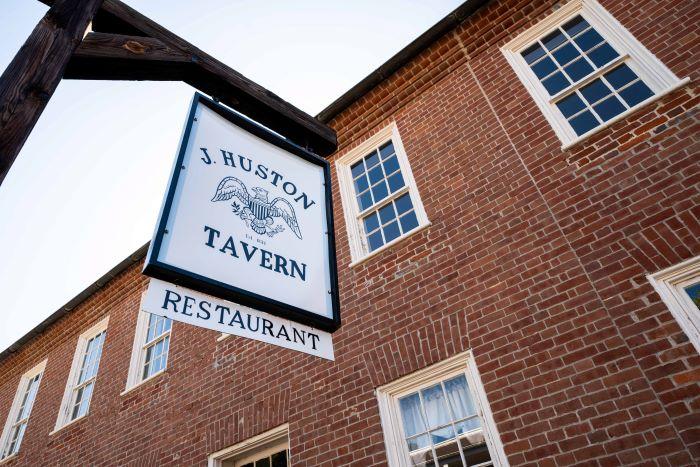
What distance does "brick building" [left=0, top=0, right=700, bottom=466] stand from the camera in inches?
152

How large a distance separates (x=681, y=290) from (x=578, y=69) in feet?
10.1

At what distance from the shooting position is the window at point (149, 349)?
28.1ft

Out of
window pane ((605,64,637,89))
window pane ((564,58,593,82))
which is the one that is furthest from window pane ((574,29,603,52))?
window pane ((605,64,637,89))

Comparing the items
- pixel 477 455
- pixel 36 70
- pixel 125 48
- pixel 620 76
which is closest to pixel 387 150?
pixel 620 76

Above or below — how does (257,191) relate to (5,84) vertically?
above

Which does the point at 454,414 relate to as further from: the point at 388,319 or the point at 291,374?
the point at 291,374

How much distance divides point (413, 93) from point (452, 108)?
0.92 meters

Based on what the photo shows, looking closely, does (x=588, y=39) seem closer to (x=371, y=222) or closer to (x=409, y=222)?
(x=409, y=222)

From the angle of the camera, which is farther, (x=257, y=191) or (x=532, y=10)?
(x=532, y=10)

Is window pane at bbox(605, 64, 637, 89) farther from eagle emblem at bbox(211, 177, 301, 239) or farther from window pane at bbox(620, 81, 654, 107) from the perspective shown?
eagle emblem at bbox(211, 177, 301, 239)

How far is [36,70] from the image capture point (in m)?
2.25

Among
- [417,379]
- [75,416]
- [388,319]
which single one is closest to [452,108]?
[388,319]

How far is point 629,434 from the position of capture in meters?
3.52

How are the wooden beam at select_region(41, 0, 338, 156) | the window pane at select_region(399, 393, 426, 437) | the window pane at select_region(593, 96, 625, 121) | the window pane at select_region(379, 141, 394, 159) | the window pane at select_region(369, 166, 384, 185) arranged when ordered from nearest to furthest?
the wooden beam at select_region(41, 0, 338, 156)
the window pane at select_region(399, 393, 426, 437)
the window pane at select_region(593, 96, 625, 121)
the window pane at select_region(369, 166, 384, 185)
the window pane at select_region(379, 141, 394, 159)
